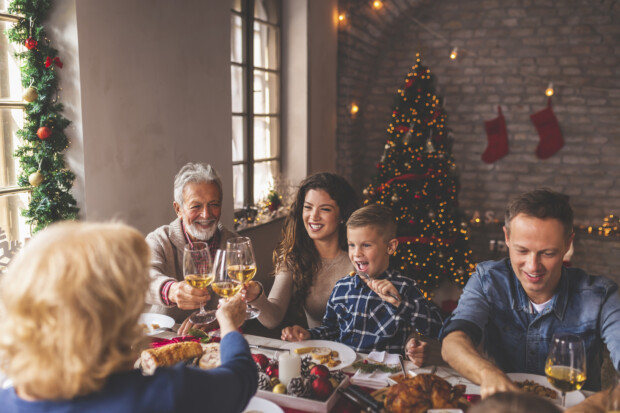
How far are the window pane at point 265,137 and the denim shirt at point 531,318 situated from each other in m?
2.98

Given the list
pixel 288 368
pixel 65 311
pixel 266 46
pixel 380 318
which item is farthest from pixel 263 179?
pixel 65 311

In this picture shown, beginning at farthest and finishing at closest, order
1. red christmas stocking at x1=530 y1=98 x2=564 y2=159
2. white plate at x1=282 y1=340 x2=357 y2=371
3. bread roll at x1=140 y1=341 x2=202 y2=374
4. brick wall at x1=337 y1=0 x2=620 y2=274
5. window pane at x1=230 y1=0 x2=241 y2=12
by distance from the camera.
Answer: red christmas stocking at x1=530 y1=98 x2=564 y2=159
brick wall at x1=337 y1=0 x2=620 y2=274
window pane at x1=230 y1=0 x2=241 y2=12
white plate at x1=282 y1=340 x2=357 y2=371
bread roll at x1=140 y1=341 x2=202 y2=374

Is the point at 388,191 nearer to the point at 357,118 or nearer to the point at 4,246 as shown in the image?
the point at 357,118

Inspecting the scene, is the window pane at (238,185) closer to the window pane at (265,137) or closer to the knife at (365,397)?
the window pane at (265,137)

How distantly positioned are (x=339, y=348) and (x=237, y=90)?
2910 millimetres

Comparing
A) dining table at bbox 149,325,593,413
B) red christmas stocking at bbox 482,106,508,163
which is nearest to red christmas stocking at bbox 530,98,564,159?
red christmas stocking at bbox 482,106,508,163

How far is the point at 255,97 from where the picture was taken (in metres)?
4.35

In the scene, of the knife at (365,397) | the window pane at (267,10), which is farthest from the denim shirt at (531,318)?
the window pane at (267,10)

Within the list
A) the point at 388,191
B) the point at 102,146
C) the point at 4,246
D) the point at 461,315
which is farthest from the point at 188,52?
the point at 461,315

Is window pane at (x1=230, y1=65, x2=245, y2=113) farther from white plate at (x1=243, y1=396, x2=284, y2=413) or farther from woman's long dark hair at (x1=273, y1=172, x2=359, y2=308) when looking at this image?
white plate at (x1=243, y1=396, x2=284, y2=413)

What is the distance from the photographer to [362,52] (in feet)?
18.1

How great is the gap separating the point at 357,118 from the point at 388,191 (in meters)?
1.63

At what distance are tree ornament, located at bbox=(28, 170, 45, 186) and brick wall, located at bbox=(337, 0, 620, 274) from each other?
351 cm

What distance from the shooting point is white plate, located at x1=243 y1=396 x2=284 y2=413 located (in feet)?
4.00
